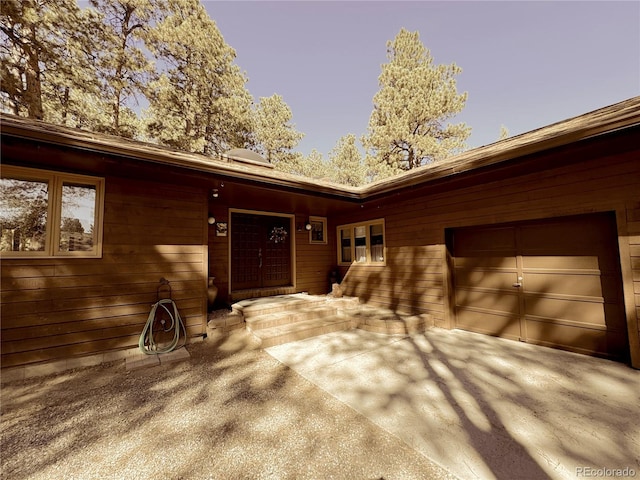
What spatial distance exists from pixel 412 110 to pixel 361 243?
8.28 m

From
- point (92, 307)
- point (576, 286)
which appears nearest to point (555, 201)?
point (576, 286)

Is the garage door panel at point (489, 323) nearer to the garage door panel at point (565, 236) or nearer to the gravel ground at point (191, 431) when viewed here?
the garage door panel at point (565, 236)

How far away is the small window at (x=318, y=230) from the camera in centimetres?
695

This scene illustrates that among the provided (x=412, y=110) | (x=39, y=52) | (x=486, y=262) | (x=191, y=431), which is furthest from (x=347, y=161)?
(x=191, y=431)

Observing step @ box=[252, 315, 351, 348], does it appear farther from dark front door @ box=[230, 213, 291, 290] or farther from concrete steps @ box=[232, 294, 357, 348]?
dark front door @ box=[230, 213, 291, 290]

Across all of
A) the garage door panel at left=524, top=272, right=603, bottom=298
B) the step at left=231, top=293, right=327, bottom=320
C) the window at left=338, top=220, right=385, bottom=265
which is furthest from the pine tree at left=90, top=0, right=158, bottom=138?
the garage door panel at left=524, top=272, right=603, bottom=298

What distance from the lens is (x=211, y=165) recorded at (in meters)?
3.62

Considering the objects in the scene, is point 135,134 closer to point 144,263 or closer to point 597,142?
point 144,263

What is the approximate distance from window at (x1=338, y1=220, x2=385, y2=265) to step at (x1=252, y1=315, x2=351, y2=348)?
6.38 feet

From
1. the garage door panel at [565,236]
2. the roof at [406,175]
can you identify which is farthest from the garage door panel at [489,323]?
the roof at [406,175]

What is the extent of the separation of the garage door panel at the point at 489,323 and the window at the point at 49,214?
5970 millimetres

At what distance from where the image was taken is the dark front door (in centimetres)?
596

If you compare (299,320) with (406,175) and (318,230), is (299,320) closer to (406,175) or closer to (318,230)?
(318,230)

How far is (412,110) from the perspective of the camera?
37.2ft
